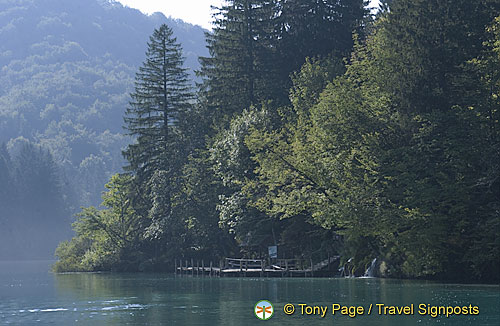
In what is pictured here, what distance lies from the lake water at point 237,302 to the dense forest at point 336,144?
349cm

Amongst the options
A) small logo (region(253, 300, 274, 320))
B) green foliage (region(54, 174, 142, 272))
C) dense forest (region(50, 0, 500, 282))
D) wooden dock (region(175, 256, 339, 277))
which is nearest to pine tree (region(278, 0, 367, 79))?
dense forest (region(50, 0, 500, 282))

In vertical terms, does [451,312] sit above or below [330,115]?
below

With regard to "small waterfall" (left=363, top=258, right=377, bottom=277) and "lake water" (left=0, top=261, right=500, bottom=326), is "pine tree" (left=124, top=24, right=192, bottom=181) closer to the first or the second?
"lake water" (left=0, top=261, right=500, bottom=326)

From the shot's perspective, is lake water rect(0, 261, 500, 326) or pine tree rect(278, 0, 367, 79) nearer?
lake water rect(0, 261, 500, 326)

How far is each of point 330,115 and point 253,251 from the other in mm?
20979

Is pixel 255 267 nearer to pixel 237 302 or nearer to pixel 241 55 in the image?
pixel 241 55

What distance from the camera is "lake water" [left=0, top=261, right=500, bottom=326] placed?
30031 millimetres

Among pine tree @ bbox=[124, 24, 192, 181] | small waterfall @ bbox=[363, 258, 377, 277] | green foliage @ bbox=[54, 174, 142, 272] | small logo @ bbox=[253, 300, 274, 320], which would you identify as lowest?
small logo @ bbox=[253, 300, 274, 320]

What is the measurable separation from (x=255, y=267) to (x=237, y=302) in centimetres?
2720

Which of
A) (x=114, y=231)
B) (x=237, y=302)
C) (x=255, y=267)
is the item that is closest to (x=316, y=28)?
(x=255, y=267)

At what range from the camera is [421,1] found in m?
49.1

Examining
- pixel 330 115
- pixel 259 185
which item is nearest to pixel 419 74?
pixel 330 115

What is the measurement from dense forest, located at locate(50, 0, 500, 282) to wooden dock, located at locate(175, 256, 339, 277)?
99 cm

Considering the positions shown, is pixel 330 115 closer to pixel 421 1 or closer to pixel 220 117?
pixel 421 1
